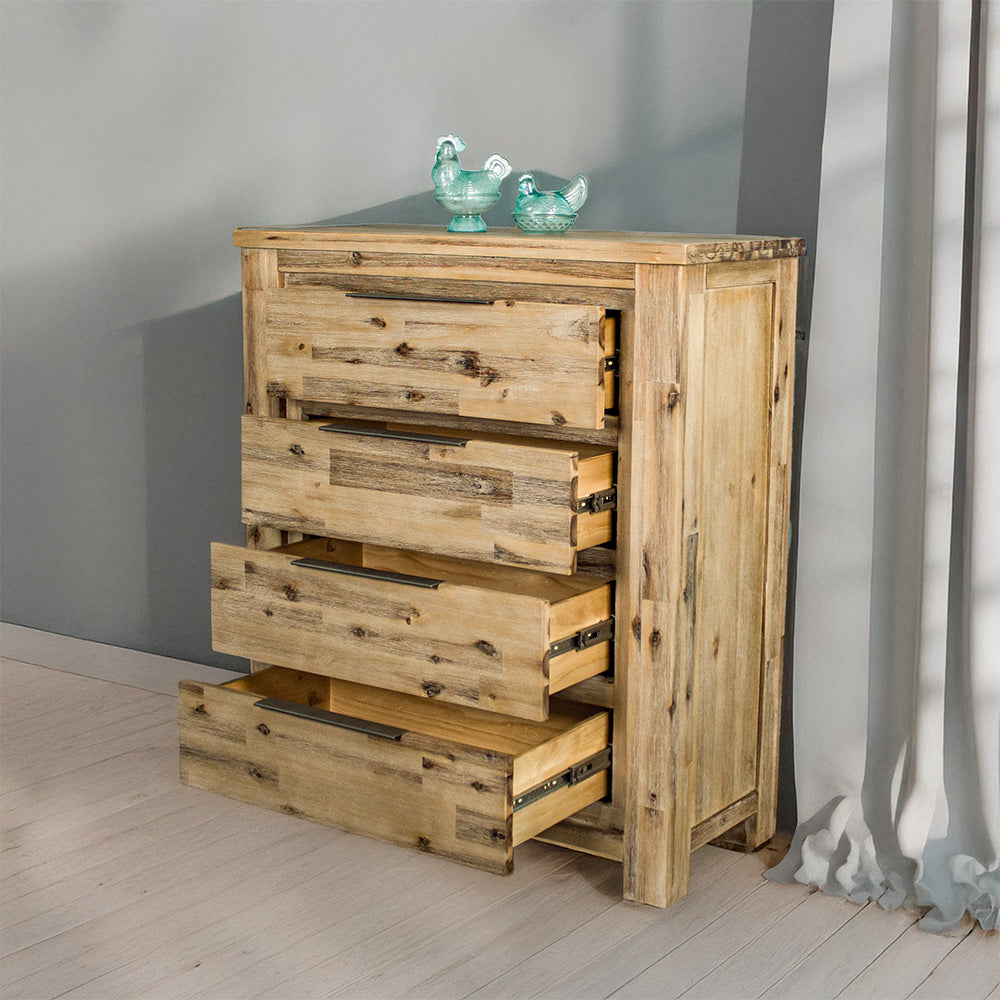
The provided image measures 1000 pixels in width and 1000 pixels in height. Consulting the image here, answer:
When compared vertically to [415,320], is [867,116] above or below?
above

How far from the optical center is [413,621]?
205 centimetres

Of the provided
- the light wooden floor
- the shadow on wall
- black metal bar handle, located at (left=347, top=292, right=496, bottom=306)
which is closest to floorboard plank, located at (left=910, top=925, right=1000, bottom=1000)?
the light wooden floor

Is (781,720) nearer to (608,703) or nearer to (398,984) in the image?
(608,703)

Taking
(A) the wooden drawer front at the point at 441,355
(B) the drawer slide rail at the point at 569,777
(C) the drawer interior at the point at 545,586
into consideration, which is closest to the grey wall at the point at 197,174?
(A) the wooden drawer front at the point at 441,355

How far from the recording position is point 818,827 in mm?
2105

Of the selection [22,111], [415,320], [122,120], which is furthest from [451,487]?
[22,111]

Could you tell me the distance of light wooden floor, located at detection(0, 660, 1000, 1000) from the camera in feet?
5.85

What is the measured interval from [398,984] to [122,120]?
1.93 meters

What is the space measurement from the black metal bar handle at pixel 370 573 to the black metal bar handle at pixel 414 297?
0.42m

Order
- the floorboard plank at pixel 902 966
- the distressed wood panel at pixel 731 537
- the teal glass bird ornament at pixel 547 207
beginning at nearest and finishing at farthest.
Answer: the floorboard plank at pixel 902 966 < the distressed wood panel at pixel 731 537 < the teal glass bird ornament at pixel 547 207

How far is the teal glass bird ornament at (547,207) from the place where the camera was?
2061 millimetres

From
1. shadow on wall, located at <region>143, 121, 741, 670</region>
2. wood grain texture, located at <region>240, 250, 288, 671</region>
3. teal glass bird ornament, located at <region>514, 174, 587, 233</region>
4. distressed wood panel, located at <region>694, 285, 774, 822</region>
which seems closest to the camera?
distressed wood panel, located at <region>694, 285, 774, 822</region>

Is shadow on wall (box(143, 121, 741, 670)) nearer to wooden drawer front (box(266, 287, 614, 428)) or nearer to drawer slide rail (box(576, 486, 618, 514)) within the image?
wooden drawer front (box(266, 287, 614, 428))

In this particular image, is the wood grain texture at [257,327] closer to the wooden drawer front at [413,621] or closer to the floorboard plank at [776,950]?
the wooden drawer front at [413,621]
